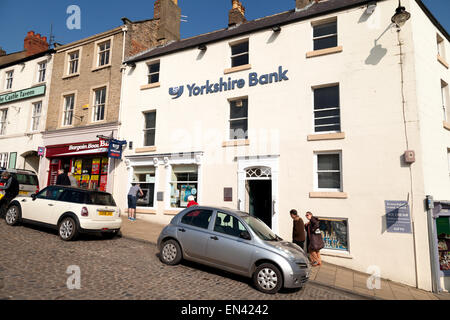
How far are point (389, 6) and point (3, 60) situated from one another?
91.6 feet

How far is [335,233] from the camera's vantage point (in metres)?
10.1

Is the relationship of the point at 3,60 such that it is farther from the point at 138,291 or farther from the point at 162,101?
the point at 138,291

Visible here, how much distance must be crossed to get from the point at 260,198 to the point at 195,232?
18.4 feet

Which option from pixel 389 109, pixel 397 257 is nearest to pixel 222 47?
pixel 389 109

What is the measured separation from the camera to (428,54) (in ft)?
35.0

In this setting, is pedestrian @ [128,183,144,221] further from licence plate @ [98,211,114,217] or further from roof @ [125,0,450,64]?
roof @ [125,0,450,64]

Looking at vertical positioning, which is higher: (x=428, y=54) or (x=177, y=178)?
(x=428, y=54)

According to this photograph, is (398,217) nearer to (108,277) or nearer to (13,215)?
(108,277)

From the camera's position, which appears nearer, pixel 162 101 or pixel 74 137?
pixel 162 101

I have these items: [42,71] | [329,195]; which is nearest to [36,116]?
[42,71]

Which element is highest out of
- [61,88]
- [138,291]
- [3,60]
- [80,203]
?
[3,60]

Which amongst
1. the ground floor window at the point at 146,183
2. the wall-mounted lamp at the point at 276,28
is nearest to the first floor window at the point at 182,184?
the ground floor window at the point at 146,183

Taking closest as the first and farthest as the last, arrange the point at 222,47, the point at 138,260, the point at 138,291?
the point at 138,291
the point at 138,260
the point at 222,47

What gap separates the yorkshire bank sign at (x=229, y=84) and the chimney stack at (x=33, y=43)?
50.4 feet
